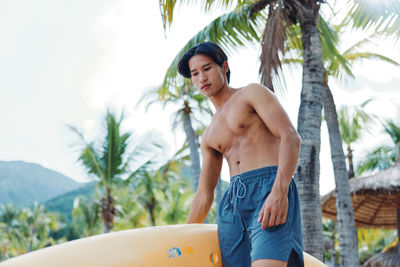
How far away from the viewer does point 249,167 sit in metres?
2.34

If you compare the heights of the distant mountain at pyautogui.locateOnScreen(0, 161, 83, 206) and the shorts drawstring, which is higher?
the distant mountain at pyautogui.locateOnScreen(0, 161, 83, 206)

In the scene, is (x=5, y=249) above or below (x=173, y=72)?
below

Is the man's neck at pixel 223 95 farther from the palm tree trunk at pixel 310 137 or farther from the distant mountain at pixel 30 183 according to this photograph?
the distant mountain at pixel 30 183

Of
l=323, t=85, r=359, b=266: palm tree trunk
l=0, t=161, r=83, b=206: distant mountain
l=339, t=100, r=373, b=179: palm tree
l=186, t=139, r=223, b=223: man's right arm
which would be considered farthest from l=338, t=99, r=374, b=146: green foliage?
l=0, t=161, r=83, b=206: distant mountain

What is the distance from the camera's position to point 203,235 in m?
2.42

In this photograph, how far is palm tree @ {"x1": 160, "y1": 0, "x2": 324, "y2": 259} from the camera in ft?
20.1

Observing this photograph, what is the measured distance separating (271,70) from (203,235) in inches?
195

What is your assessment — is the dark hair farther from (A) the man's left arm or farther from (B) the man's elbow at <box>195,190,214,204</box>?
(B) the man's elbow at <box>195,190,214,204</box>

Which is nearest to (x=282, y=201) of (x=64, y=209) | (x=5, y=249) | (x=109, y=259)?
(x=109, y=259)

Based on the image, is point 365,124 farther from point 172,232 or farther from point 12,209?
point 12,209

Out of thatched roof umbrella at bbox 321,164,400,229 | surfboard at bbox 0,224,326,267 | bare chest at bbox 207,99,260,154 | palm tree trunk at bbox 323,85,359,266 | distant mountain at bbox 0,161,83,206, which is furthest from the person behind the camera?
distant mountain at bbox 0,161,83,206

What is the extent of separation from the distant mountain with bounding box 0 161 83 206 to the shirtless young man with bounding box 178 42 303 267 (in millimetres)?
97649

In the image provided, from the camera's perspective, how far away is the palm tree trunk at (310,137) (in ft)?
20.1

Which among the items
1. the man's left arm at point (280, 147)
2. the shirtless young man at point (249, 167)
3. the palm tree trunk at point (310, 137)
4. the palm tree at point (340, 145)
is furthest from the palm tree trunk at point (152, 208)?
the man's left arm at point (280, 147)
